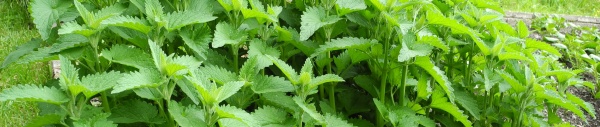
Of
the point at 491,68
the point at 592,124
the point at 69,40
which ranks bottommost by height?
the point at 592,124

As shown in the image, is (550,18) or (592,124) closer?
(592,124)

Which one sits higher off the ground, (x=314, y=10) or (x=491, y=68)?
(x=314, y=10)

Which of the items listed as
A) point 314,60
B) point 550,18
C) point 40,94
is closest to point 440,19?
point 314,60

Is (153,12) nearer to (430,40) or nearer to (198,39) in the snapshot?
(198,39)

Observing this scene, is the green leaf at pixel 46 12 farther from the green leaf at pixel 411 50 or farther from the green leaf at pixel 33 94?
the green leaf at pixel 411 50

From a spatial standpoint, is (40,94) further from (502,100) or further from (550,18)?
(550,18)
